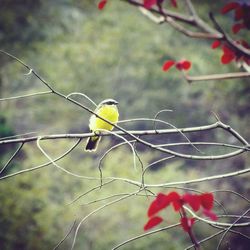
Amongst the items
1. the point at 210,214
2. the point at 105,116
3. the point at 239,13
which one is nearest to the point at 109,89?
the point at 105,116

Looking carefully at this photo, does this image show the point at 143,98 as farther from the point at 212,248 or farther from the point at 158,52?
the point at 212,248

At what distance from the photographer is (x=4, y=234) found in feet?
29.9

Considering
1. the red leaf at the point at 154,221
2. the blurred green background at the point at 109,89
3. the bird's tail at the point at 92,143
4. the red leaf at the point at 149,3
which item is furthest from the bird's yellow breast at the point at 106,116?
the blurred green background at the point at 109,89

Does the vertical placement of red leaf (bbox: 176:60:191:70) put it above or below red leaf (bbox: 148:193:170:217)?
above

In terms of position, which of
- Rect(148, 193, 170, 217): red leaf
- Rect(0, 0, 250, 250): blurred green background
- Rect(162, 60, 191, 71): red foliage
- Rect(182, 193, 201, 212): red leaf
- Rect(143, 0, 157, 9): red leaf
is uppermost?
Rect(143, 0, 157, 9): red leaf

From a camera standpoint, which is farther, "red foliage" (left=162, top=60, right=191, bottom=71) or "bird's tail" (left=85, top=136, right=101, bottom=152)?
"bird's tail" (left=85, top=136, right=101, bottom=152)

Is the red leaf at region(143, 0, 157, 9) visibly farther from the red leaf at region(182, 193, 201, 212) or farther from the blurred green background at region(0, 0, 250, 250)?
the blurred green background at region(0, 0, 250, 250)

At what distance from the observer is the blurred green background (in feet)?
32.3

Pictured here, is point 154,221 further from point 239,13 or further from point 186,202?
point 239,13

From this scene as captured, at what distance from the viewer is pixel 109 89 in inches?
549

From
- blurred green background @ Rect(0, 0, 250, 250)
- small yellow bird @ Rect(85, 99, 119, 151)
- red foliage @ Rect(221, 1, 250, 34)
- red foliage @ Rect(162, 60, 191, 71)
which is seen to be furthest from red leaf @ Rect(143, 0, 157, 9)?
blurred green background @ Rect(0, 0, 250, 250)

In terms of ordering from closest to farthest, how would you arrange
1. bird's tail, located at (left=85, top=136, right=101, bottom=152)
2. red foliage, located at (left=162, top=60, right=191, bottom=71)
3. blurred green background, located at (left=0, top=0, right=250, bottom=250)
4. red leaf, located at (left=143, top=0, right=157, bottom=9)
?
1. red leaf, located at (left=143, top=0, right=157, bottom=9)
2. red foliage, located at (left=162, top=60, right=191, bottom=71)
3. bird's tail, located at (left=85, top=136, right=101, bottom=152)
4. blurred green background, located at (left=0, top=0, right=250, bottom=250)

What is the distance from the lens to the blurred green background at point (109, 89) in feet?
32.3

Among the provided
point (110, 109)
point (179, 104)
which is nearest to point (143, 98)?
point (179, 104)
